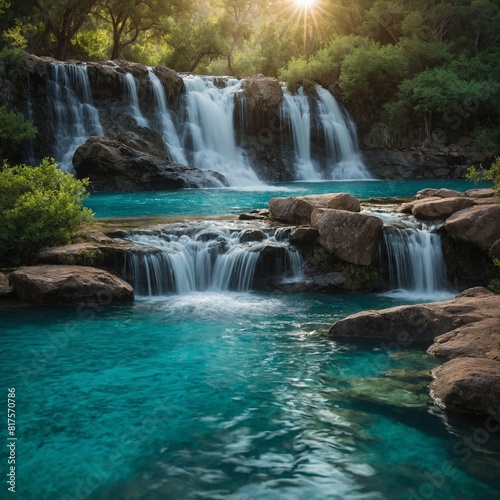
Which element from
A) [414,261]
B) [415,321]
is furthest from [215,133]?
[415,321]

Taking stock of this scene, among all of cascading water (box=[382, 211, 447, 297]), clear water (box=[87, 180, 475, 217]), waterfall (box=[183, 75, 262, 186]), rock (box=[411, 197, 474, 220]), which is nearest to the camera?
cascading water (box=[382, 211, 447, 297])

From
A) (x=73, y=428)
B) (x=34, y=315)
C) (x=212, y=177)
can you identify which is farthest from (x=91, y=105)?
(x=73, y=428)

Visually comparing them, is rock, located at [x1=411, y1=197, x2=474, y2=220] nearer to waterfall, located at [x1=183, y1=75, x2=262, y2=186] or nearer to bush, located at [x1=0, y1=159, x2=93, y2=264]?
bush, located at [x1=0, y1=159, x2=93, y2=264]

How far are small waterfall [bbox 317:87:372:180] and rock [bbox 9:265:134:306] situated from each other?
84.7 feet

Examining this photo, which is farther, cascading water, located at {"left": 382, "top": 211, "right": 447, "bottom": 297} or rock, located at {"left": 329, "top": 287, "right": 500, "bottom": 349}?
cascading water, located at {"left": 382, "top": 211, "right": 447, "bottom": 297}

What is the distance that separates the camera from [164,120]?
32188 millimetres

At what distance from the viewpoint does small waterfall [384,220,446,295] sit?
38.7 feet

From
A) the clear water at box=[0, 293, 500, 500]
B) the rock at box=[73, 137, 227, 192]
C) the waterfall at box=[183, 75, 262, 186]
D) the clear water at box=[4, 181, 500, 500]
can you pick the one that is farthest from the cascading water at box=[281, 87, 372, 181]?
the clear water at box=[0, 293, 500, 500]

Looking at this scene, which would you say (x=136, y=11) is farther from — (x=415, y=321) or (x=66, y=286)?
(x=415, y=321)

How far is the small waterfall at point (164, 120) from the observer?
104 feet

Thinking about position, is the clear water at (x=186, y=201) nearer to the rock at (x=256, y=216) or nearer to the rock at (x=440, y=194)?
the rock at (x=256, y=216)

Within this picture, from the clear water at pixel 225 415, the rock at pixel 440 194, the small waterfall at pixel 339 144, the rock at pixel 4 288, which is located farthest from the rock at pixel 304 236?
the small waterfall at pixel 339 144

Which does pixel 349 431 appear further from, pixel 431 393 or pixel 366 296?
pixel 366 296

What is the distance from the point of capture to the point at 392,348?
7.84 meters
